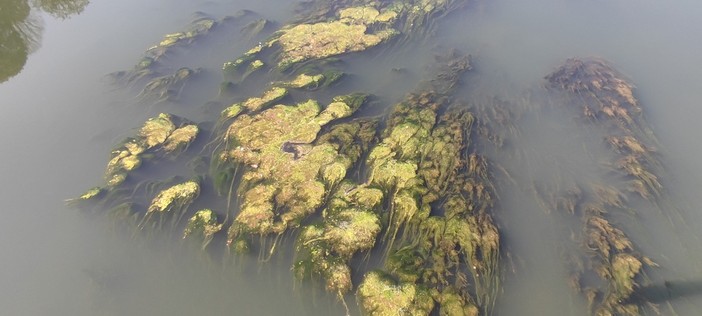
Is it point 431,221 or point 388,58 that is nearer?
point 431,221

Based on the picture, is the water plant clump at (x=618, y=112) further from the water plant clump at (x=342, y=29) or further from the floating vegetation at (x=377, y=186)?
the water plant clump at (x=342, y=29)

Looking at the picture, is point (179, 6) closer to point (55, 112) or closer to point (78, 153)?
point (55, 112)

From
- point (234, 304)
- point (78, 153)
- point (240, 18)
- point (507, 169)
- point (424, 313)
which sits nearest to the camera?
point (424, 313)

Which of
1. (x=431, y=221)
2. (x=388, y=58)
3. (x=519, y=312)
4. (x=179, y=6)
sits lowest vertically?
(x=519, y=312)

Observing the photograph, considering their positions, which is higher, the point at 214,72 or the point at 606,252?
the point at 214,72

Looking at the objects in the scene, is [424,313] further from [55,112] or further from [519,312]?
[55,112]

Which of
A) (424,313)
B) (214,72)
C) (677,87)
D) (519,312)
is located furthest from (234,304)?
(677,87)

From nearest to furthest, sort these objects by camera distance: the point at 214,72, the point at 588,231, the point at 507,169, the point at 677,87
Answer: the point at 588,231
the point at 507,169
the point at 677,87
the point at 214,72
